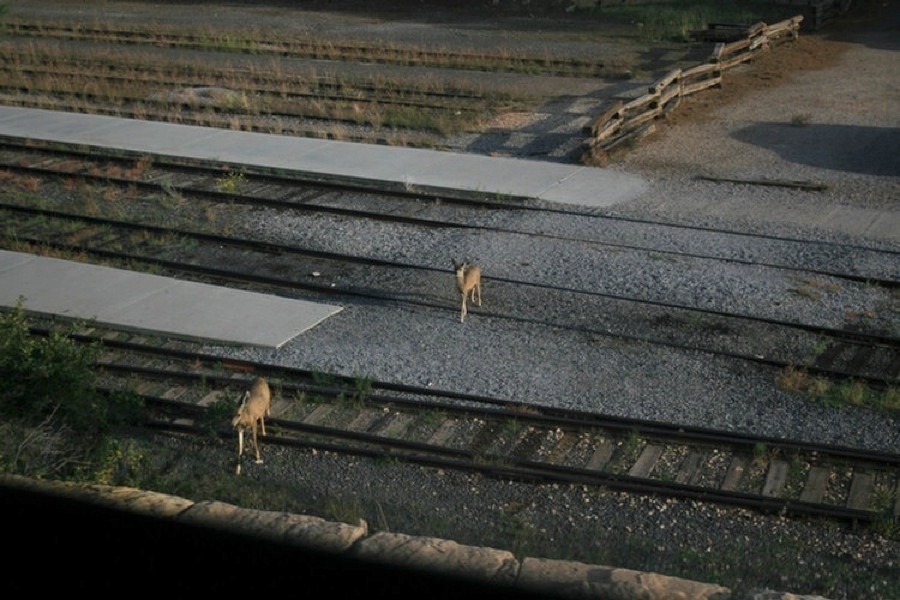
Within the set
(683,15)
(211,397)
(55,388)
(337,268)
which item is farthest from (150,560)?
(683,15)

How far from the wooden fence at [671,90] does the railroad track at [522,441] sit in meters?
10.1

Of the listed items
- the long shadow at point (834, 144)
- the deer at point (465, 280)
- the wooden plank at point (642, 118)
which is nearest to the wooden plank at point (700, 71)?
the wooden plank at point (642, 118)

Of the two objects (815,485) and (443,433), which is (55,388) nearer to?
(443,433)

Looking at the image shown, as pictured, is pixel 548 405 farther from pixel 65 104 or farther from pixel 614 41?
pixel 614 41

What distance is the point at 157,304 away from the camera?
47.6ft

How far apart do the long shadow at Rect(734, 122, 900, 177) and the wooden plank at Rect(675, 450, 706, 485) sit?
11235 mm

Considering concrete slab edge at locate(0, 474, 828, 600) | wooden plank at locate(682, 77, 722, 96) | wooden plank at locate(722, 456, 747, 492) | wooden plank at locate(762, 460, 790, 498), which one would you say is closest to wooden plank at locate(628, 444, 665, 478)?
wooden plank at locate(722, 456, 747, 492)

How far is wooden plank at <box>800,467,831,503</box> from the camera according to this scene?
996 cm

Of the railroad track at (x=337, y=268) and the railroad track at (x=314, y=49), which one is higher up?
the railroad track at (x=314, y=49)

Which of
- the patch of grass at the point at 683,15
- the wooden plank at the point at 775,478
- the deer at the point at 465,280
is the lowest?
the wooden plank at the point at 775,478

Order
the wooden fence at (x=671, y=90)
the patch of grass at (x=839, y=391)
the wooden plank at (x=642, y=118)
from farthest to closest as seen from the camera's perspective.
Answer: the wooden plank at (x=642, y=118) < the wooden fence at (x=671, y=90) < the patch of grass at (x=839, y=391)

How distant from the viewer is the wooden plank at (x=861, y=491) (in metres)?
9.84

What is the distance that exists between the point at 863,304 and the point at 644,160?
25.0ft

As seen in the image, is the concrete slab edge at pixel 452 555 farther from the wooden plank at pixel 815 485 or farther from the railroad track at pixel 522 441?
the wooden plank at pixel 815 485
